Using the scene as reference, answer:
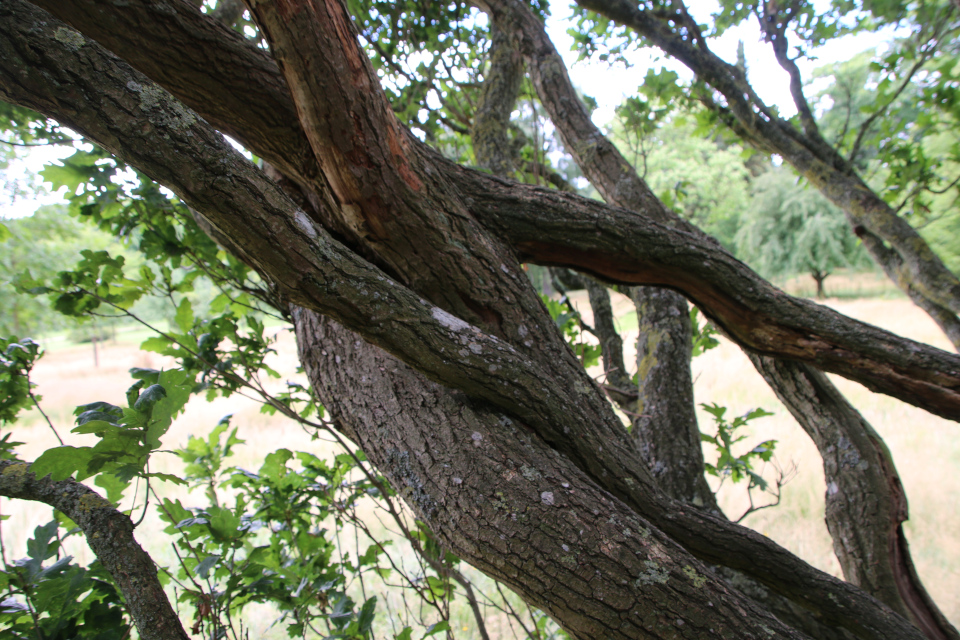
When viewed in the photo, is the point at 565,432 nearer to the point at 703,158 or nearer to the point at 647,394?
the point at 647,394

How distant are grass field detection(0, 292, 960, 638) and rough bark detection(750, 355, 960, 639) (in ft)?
1.53

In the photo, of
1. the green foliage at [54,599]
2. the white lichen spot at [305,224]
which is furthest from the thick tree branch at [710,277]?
the green foliage at [54,599]

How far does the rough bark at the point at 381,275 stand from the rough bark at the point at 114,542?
24.7 inches

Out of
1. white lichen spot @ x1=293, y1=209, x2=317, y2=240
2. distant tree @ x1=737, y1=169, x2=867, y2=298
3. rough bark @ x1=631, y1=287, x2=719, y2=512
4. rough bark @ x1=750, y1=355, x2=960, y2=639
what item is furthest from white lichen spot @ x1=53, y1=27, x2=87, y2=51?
distant tree @ x1=737, y1=169, x2=867, y2=298

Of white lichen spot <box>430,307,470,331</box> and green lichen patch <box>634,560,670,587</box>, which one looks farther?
white lichen spot <box>430,307,470,331</box>

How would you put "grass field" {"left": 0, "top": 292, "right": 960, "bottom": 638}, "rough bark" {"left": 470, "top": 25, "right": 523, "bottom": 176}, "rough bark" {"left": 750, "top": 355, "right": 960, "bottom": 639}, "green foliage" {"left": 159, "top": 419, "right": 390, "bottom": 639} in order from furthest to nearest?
"grass field" {"left": 0, "top": 292, "right": 960, "bottom": 638} < "rough bark" {"left": 470, "top": 25, "right": 523, "bottom": 176} < "rough bark" {"left": 750, "top": 355, "right": 960, "bottom": 639} < "green foliage" {"left": 159, "top": 419, "right": 390, "bottom": 639}

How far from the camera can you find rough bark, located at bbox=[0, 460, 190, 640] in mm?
1028

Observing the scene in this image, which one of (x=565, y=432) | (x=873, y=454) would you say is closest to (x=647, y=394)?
(x=873, y=454)

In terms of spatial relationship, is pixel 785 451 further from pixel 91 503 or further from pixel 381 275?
pixel 91 503

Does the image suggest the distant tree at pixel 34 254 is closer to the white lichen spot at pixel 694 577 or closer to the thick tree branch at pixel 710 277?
the thick tree branch at pixel 710 277

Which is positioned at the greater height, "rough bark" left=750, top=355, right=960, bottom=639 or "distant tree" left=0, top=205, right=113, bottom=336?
"distant tree" left=0, top=205, right=113, bottom=336

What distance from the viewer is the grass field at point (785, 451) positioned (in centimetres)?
420

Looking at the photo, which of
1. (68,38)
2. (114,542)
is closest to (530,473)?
(114,542)

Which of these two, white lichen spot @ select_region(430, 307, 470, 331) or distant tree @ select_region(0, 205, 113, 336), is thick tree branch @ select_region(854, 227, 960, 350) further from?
distant tree @ select_region(0, 205, 113, 336)
